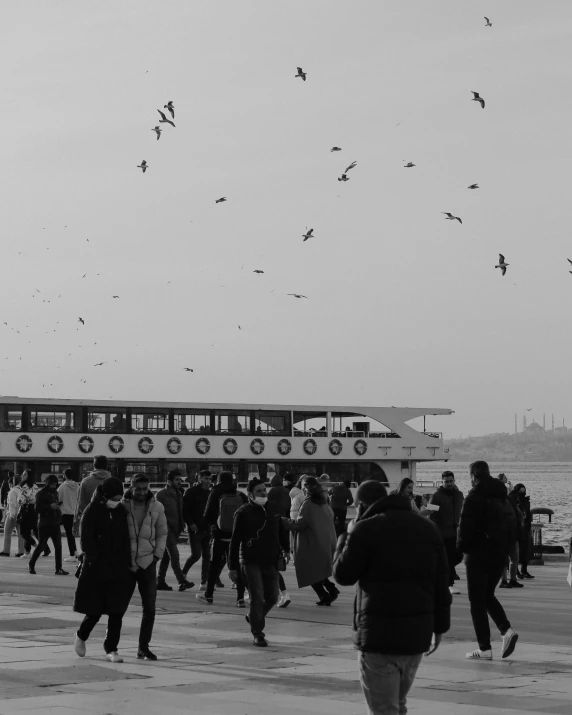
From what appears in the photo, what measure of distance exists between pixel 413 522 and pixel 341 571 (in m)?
0.47

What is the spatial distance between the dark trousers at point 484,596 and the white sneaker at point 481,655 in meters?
0.04

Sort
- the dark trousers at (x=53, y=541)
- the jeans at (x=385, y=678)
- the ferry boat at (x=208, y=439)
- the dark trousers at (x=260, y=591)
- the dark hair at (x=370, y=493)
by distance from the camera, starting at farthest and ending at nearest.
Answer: the ferry boat at (x=208, y=439) → the dark trousers at (x=53, y=541) → the dark trousers at (x=260, y=591) → the dark hair at (x=370, y=493) → the jeans at (x=385, y=678)

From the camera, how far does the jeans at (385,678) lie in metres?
6.62

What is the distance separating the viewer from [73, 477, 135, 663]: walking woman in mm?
11625

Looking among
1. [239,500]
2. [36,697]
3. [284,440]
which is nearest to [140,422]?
[284,440]

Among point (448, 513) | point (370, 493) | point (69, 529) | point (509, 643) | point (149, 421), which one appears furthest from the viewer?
point (149, 421)

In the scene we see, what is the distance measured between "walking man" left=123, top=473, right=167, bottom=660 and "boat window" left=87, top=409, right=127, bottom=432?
3709cm

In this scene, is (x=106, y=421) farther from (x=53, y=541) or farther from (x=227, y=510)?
(x=227, y=510)

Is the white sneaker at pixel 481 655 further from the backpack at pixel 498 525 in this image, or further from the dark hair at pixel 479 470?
the dark hair at pixel 479 470

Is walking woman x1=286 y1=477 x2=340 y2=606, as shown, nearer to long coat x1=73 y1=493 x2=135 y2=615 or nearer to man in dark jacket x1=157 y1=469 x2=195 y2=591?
man in dark jacket x1=157 y1=469 x2=195 y2=591

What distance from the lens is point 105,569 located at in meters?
11.6

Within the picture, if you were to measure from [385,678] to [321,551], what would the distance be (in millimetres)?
9742

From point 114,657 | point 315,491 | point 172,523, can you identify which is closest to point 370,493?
point 114,657

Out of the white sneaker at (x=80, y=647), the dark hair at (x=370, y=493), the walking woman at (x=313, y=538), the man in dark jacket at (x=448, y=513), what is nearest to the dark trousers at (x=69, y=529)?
the man in dark jacket at (x=448, y=513)
